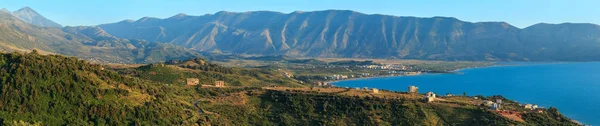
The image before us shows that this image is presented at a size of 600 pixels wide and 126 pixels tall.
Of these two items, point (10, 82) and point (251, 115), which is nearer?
point (10, 82)

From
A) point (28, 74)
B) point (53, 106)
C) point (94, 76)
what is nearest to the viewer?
point (53, 106)

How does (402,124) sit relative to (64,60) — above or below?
below

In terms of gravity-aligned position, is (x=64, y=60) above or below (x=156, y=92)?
above

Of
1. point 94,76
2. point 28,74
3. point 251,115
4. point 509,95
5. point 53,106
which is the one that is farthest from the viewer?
point 509,95

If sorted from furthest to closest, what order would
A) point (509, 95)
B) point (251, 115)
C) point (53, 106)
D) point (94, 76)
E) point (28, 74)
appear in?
point (509, 95) → point (251, 115) → point (94, 76) → point (28, 74) → point (53, 106)

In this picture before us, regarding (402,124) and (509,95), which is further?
(509,95)

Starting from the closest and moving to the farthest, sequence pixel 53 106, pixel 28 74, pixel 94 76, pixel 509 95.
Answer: pixel 53 106 → pixel 28 74 → pixel 94 76 → pixel 509 95

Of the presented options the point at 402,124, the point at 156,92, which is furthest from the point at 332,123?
the point at 156,92

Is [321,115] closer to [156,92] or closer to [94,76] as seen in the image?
[156,92]

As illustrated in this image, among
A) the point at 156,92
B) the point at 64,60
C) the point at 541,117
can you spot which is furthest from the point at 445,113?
the point at 64,60

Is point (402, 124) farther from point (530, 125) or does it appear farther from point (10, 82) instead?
point (10, 82)
